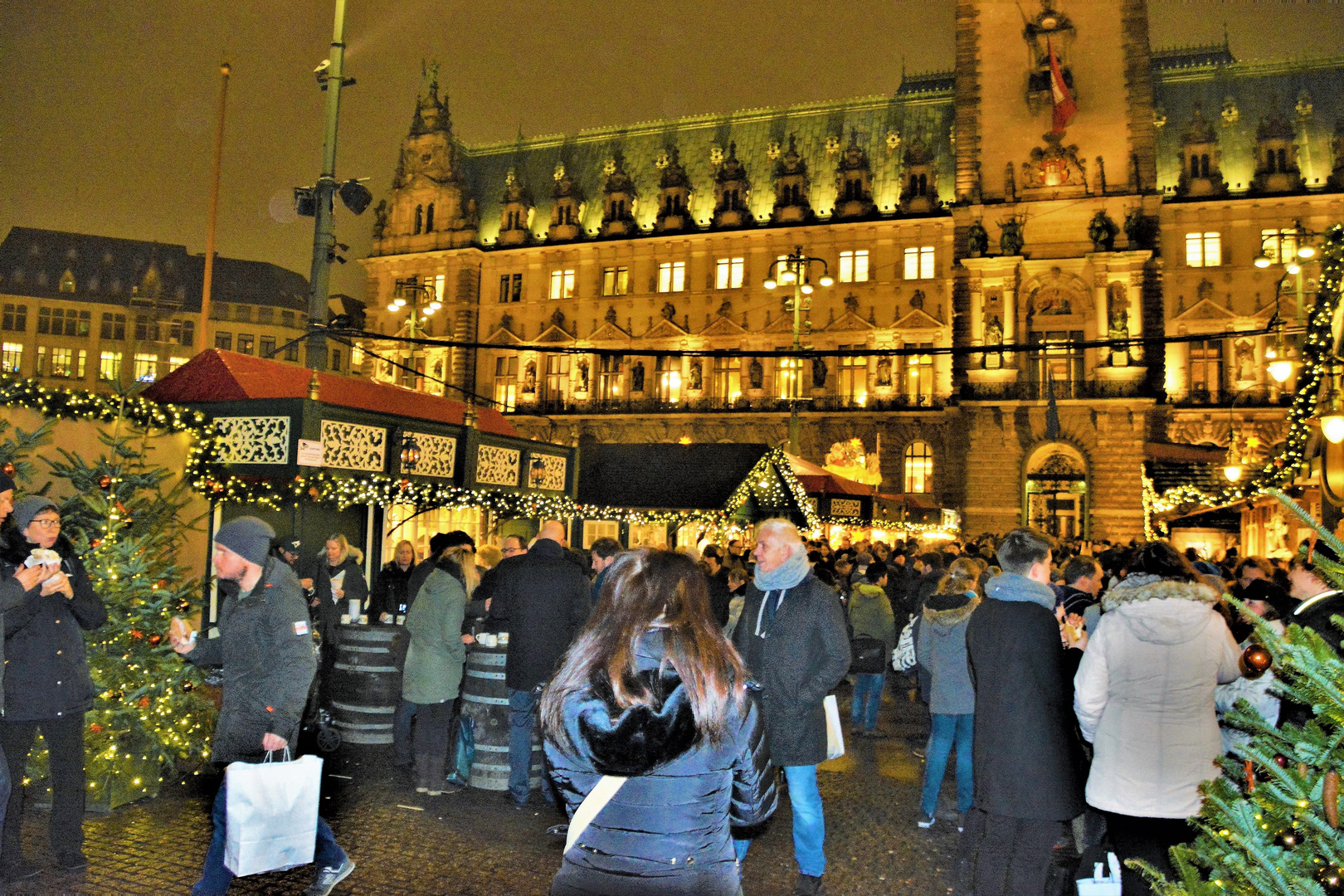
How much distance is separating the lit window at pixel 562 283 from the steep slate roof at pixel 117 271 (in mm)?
33784

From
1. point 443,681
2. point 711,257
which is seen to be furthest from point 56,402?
point 711,257

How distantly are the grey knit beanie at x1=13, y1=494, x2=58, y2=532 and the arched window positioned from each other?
39067 mm

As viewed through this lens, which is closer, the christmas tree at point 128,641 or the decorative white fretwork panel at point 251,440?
the christmas tree at point 128,641

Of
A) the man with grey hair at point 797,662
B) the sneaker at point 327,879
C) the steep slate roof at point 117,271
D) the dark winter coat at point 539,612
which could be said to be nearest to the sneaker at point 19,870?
the sneaker at point 327,879

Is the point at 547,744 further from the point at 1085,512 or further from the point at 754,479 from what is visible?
the point at 1085,512

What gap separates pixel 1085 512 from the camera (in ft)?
122

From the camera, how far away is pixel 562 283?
5000 centimetres

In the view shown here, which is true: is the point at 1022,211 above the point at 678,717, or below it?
above

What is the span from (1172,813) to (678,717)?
2766mm

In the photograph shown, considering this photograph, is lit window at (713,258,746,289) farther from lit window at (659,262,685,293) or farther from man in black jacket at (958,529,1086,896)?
man in black jacket at (958,529,1086,896)

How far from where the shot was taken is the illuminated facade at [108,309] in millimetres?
72125

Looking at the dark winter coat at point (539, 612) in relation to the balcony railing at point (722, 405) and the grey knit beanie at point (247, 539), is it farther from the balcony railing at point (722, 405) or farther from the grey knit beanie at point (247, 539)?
the balcony railing at point (722, 405)

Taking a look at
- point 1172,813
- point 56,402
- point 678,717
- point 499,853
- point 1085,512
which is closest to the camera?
point 678,717

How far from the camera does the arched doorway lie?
3753 cm
